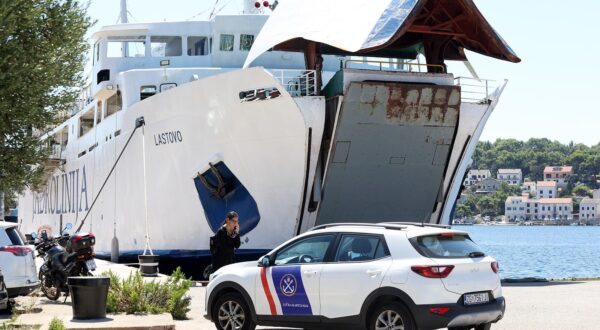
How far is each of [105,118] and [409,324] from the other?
21.0 m

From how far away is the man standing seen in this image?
14.7 metres

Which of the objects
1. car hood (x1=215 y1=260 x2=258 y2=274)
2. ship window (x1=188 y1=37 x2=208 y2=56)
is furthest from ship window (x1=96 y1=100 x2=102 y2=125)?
car hood (x1=215 y1=260 x2=258 y2=274)

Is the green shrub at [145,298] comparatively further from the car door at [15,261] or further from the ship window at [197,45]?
the ship window at [197,45]

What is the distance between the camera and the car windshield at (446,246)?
10023 mm

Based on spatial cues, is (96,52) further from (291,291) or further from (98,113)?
(291,291)

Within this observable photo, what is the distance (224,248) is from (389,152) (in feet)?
21.3

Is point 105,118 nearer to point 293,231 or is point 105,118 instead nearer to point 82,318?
point 293,231

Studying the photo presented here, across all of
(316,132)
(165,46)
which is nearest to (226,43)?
(165,46)

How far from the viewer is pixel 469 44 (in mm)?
20734

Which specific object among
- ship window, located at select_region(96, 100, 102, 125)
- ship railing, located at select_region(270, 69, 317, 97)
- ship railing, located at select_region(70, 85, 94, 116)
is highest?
ship railing, located at select_region(70, 85, 94, 116)

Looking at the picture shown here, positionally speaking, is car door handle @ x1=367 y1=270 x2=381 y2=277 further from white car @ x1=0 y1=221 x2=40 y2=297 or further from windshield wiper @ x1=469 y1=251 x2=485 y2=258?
white car @ x1=0 y1=221 x2=40 y2=297

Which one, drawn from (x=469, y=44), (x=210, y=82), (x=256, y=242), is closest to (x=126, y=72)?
(x=210, y=82)

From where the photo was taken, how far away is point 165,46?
28891 millimetres

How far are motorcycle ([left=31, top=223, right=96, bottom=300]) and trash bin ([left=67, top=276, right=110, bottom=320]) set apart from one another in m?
2.06
